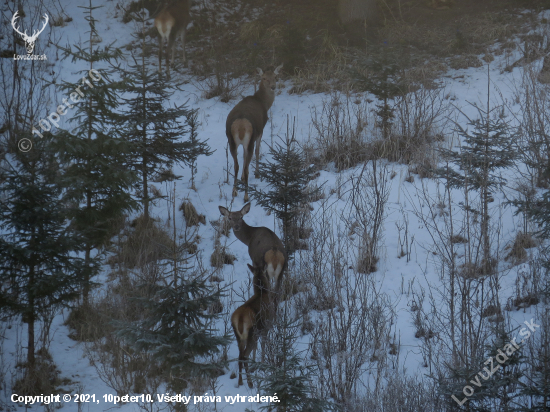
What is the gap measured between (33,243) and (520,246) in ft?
22.5

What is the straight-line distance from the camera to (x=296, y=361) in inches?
178

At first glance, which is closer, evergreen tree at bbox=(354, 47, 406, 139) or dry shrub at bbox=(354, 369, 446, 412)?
dry shrub at bbox=(354, 369, 446, 412)

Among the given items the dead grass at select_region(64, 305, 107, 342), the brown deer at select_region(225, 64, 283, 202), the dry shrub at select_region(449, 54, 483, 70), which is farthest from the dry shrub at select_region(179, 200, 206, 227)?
the dry shrub at select_region(449, 54, 483, 70)

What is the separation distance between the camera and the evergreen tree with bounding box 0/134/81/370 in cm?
595

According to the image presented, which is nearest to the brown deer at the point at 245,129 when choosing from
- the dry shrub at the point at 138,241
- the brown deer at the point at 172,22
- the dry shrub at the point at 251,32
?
the dry shrub at the point at 138,241

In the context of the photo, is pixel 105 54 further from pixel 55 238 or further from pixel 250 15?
pixel 250 15

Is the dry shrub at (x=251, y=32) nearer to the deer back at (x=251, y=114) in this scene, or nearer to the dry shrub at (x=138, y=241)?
the deer back at (x=251, y=114)

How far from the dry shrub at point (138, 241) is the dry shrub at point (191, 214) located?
1.75 ft

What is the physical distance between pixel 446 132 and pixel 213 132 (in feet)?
17.9

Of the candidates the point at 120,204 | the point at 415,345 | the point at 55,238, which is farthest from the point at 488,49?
the point at 55,238

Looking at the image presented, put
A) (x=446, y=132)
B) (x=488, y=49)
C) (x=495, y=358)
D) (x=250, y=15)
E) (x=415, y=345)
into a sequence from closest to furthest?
→ (x=495, y=358) < (x=415, y=345) < (x=446, y=132) < (x=488, y=49) < (x=250, y=15)

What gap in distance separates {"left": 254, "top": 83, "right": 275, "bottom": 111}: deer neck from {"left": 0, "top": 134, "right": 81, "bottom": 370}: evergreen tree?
21.0 feet

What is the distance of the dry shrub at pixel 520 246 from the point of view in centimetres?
796

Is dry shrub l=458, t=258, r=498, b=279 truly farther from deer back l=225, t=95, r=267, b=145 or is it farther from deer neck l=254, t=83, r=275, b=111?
deer neck l=254, t=83, r=275, b=111
